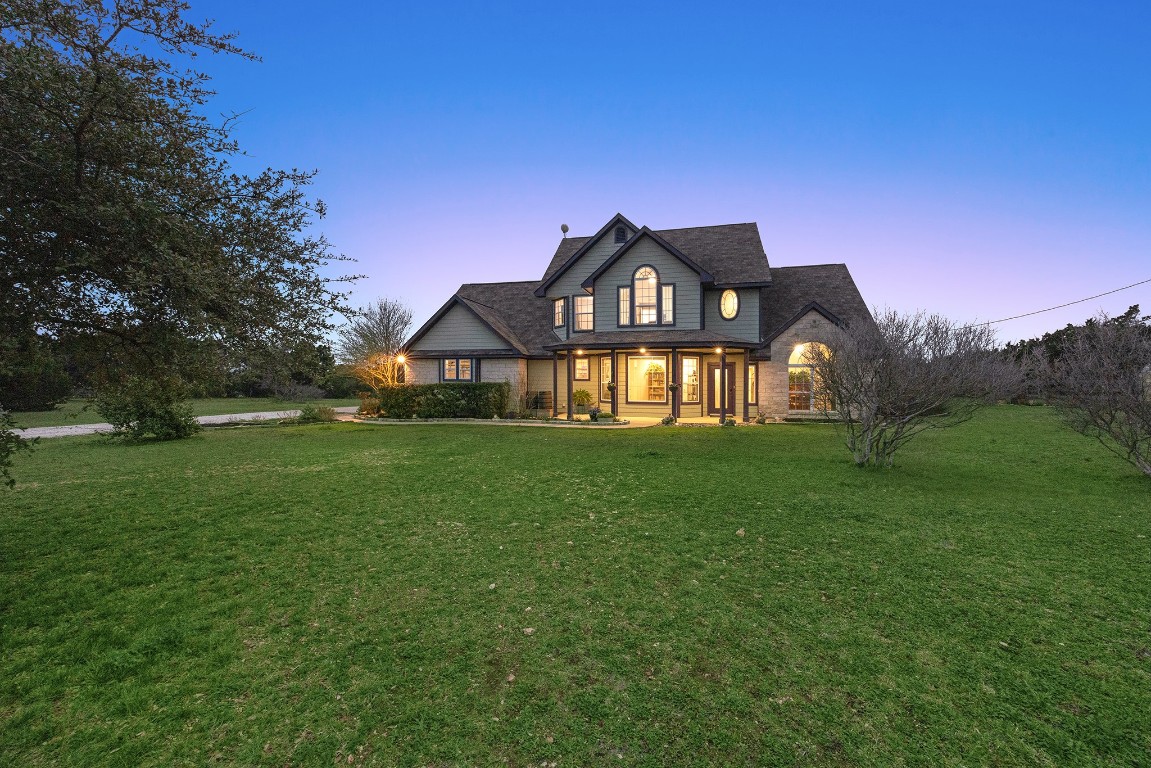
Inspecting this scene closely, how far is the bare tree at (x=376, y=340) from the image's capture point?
28.6 metres

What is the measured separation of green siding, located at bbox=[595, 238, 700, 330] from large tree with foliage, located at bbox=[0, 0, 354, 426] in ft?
57.7

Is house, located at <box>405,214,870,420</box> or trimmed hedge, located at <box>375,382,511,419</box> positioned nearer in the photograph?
house, located at <box>405,214,870,420</box>

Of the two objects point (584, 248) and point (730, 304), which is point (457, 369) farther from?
point (730, 304)

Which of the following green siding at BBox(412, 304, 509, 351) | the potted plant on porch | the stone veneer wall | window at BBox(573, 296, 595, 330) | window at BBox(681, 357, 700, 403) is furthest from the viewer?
window at BBox(573, 296, 595, 330)

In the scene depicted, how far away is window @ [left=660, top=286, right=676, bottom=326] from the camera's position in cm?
2189

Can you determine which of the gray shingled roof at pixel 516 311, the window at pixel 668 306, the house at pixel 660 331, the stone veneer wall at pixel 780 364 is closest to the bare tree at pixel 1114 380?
the house at pixel 660 331

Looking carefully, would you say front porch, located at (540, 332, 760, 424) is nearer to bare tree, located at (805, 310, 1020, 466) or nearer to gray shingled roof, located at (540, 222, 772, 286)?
gray shingled roof, located at (540, 222, 772, 286)

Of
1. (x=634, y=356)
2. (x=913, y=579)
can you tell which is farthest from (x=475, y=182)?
(x=913, y=579)

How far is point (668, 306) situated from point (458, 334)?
419 inches

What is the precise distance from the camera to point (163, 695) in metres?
3.03

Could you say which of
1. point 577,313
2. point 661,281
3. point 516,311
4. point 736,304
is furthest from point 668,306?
point 516,311

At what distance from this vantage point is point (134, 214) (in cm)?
413

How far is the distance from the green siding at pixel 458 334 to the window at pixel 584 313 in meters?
4.11

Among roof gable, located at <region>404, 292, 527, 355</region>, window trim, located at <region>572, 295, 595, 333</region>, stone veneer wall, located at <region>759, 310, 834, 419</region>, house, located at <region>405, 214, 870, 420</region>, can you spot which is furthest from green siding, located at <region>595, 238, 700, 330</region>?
roof gable, located at <region>404, 292, 527, 355</region>
